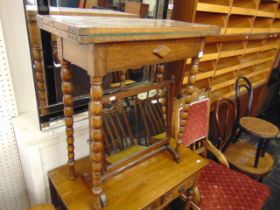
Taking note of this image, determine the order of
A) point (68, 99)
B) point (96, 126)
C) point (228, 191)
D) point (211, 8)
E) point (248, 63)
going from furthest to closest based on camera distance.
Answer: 1. point (248, 63)
2. point (211, 8)
3. point (228, 191)
4. point (68, 99)
5. point (96, 126)

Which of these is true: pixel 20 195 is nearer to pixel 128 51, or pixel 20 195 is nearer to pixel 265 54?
pixel 128 51

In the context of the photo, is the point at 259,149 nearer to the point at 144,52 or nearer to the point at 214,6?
the point at 214,6

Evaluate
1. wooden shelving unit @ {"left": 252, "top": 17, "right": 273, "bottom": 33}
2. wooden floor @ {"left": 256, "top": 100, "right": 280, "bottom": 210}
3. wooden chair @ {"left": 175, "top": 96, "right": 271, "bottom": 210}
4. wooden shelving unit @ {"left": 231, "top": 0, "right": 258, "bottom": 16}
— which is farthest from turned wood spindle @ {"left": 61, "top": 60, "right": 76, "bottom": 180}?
wooden shelving unit @ {"left": 252, "top": 17, "right": 273, "bottom": 33}

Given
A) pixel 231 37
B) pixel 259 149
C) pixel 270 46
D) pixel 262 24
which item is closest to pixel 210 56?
pixel 231 37

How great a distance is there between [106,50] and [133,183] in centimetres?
60

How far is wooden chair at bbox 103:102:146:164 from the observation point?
864 mm

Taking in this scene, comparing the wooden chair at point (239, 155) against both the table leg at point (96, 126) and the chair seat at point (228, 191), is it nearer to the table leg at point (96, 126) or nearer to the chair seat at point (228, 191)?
the chair seat at point (228, 191)

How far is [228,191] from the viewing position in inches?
50.8

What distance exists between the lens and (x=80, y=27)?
0.51m

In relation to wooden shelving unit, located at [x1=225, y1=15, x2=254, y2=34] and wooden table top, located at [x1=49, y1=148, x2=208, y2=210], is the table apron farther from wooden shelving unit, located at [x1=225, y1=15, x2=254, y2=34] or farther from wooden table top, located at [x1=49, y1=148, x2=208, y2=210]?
wooden shelving unit, located at [x1=225, y1=15, x2=254, y2=34]

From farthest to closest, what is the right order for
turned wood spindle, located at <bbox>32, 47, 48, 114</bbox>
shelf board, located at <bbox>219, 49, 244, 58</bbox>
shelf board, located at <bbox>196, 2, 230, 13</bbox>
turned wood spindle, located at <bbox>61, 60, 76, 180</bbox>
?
shelf board, located at <bbox>219, 49, 244, 58</bbox>, shelf board, located at <bbox>196, 2, 230, 13</bbox>, turned wood spindle, located at <bbox>32, 47, 48, 114</bbox>, turned wood spindle, located at <bbox>61, 60, 76, 180</bbox>

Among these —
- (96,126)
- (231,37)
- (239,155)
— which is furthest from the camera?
(239,155)

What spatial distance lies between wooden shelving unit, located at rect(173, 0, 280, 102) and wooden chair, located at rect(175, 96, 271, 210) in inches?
23.2

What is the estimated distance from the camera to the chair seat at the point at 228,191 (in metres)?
1.21
